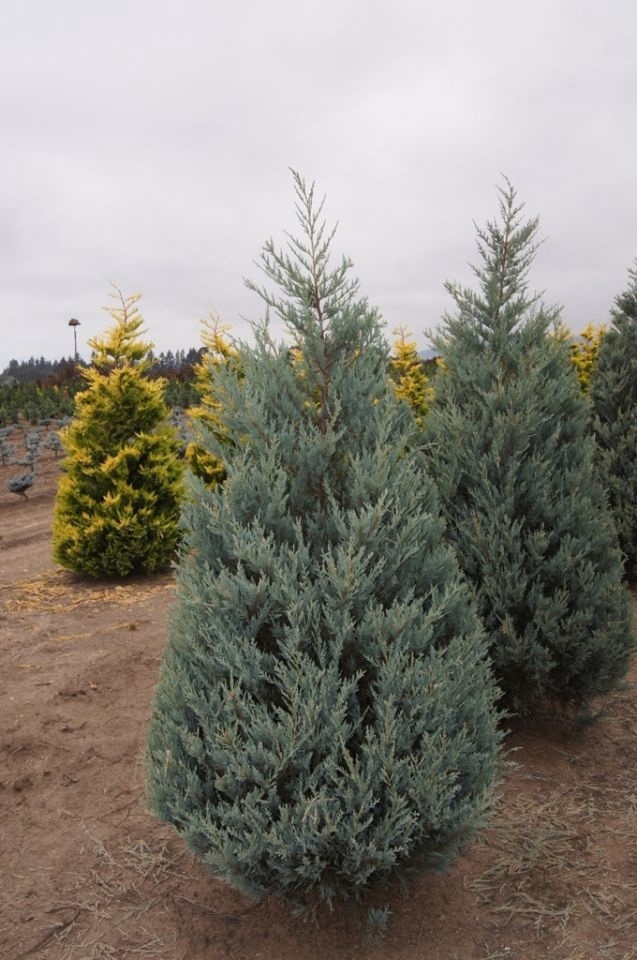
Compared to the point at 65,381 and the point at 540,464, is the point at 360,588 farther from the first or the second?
the point at 65,381

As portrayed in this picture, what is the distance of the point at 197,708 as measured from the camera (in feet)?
8.09

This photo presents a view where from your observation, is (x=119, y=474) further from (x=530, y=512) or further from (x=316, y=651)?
(x=316, y=651)

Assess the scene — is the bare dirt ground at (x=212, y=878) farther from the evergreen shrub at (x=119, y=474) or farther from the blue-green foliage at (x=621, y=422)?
the evergreen shrub at (x=119, y=474)

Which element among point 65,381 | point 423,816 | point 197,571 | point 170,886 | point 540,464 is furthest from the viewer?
point 65,381

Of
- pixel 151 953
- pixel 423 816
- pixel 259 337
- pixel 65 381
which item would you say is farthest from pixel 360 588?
pixel 65 381

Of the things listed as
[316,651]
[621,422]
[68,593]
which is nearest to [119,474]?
[68,593]

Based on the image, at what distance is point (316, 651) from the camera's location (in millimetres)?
2443

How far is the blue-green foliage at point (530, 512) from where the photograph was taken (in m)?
3.87

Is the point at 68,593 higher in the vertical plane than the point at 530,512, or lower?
lower

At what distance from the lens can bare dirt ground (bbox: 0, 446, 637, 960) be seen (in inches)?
107

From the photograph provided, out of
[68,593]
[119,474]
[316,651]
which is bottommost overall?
[68,593]

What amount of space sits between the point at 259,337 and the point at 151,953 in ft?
7.90

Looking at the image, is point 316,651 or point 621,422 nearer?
point 316,651

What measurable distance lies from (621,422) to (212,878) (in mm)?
5279
